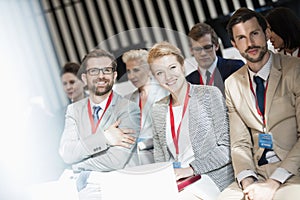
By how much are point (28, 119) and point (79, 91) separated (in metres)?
0.39

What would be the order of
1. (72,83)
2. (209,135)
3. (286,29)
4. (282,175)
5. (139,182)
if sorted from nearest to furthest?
(282,175)
(286,29)
(209,135)
(139,182)
(72,83)

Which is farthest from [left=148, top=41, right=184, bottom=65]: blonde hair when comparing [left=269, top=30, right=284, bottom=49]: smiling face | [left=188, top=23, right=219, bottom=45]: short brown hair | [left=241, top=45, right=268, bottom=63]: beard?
[left=269, top=30, right=284, bottom=49]: smiling face

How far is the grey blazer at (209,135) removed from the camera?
2.58 metres

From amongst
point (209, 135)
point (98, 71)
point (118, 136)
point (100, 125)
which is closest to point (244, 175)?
point (209, 135)

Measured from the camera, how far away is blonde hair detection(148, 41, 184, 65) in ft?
8.52

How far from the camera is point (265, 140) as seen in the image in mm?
2441

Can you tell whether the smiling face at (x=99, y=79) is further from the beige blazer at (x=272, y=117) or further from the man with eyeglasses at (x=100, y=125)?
the beige blazer at (x=272, y=117)

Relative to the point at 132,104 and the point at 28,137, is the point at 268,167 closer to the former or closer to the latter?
the point at 132,104

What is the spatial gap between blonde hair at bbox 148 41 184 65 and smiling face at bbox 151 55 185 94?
0.02 metres

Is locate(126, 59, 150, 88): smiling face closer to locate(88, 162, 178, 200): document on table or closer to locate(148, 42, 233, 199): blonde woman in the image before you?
locate(148, 42, 233, 199): blonde woman

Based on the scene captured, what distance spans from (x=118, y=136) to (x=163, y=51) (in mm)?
503

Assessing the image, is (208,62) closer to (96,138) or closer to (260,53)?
(260,53)

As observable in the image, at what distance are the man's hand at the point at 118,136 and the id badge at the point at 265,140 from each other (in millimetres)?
656

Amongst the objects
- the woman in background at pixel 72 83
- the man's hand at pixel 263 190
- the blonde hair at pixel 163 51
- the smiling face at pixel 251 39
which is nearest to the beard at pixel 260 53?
the smiling face at pixel 251 39
